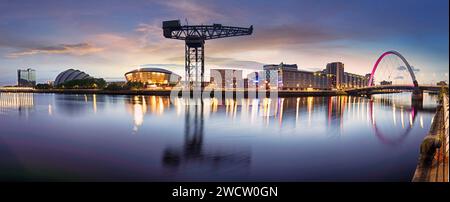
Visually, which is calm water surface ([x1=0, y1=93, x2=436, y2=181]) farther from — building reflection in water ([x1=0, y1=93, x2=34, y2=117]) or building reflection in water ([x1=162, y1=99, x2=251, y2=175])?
building reflection in water ([x1=0, y1=93, x2=34, y2=117])

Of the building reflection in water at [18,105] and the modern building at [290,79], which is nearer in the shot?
the building reflection in water at [18,105]

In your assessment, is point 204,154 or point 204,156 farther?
point 204,154

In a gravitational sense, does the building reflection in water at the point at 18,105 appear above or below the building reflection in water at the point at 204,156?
above

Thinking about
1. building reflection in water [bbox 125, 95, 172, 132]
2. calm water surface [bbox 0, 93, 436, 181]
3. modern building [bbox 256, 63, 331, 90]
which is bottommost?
calm water surface [bbox 0, 93, 436, 181]

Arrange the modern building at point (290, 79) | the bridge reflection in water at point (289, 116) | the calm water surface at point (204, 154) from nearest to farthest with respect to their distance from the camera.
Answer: the calm water surface at point (204, 154) → the bridge reflection in water at point (289, 116) → the modern building at point (290, 79)

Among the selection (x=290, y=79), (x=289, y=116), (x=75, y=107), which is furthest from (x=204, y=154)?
(x=290, y=79)

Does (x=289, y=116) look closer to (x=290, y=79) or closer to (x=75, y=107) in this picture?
(x=75, y=107)

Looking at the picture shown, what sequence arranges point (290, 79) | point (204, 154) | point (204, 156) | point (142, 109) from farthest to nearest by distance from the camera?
point (290, 79) < point (142, 109) < point (204, 154) < point (204, 156)

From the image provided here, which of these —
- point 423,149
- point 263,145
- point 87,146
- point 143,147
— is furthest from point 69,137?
point 423,149

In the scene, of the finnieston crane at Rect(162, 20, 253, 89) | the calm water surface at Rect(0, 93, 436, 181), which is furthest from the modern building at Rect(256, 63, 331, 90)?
the calm water surface at Rect(0, 93, 436, 181)

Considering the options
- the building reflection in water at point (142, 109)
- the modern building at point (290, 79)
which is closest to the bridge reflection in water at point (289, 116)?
the building reflection in water at point (142, 109)

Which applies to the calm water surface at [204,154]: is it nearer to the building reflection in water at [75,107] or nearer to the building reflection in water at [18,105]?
the building reflection in water at [75,107]
